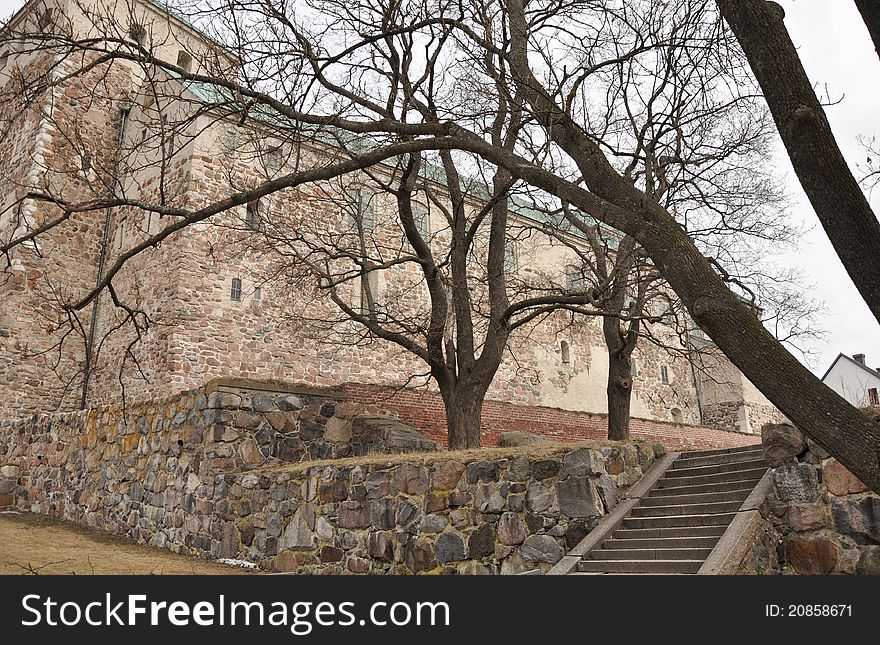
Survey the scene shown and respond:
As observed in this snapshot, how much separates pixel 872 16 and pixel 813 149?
92 cm

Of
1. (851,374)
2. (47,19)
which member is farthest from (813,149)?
(851,374)

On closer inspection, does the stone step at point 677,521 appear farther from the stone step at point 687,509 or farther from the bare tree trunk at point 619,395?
the bare tree trunk at point 619,395

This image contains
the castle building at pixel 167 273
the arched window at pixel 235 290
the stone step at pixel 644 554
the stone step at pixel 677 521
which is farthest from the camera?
the arched window at pixel 235 290

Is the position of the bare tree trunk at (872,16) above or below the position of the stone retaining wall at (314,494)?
above

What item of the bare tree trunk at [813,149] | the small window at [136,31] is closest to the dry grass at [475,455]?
the bare tree trunk at [813,149]

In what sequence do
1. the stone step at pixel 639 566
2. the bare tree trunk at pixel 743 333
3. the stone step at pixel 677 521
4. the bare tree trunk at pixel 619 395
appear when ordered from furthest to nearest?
the bare tree trunk at pixel 619 395 < the stone step at pixel 677 521 < the stone step at pixel 639 566 < the bare tree trunk at pixel 743 333

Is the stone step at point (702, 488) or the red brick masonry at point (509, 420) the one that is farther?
the red brick masonry at point (509, 420)

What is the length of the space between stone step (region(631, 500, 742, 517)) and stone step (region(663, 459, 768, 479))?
0.67 meters

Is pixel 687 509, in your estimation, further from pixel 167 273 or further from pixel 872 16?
pixel 167 273

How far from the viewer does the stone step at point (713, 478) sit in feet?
23.3

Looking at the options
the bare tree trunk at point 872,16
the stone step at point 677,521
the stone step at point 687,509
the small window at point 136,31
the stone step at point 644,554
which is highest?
the small window at point 136,31

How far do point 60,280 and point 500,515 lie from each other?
49.8ft

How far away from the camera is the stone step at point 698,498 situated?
270 inches

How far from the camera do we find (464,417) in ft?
34.6
